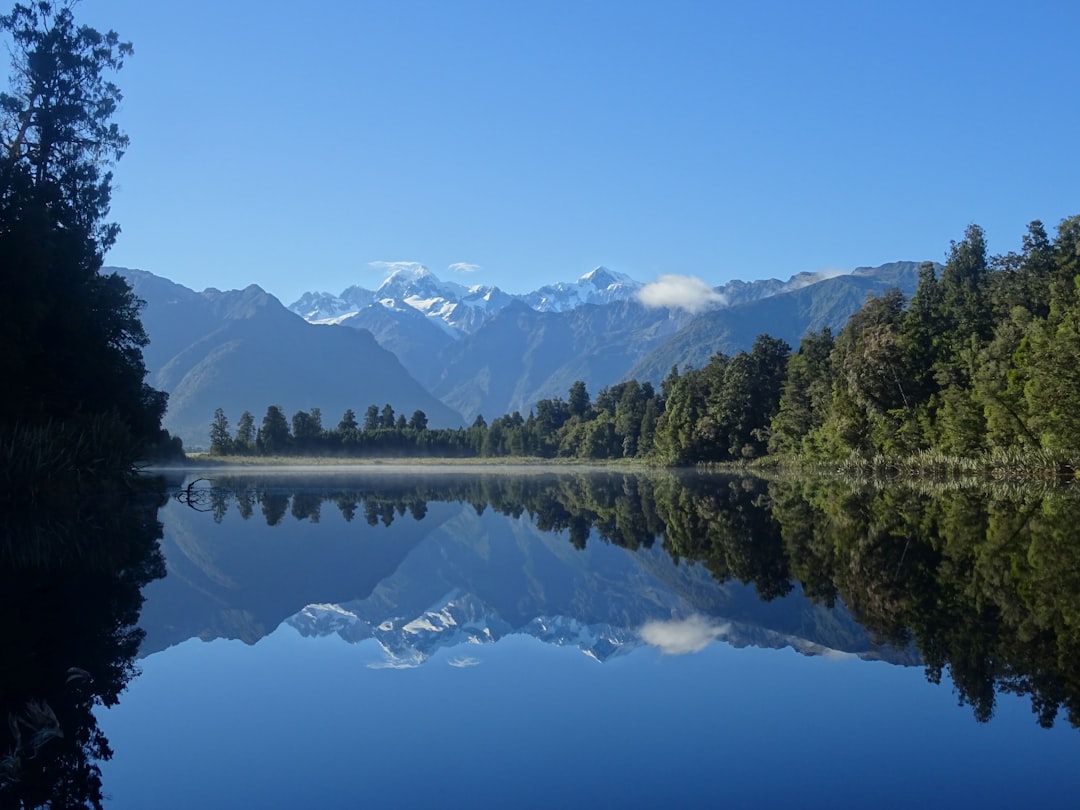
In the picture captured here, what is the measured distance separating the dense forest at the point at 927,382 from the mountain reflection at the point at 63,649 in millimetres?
43846

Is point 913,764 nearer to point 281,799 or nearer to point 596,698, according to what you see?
point 596,698

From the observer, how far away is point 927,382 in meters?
67.4

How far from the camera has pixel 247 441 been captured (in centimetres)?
14388

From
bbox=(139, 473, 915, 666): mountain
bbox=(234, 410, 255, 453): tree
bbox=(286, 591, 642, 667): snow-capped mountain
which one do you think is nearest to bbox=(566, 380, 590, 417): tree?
bbox=(234, 410, 255, 453): tree

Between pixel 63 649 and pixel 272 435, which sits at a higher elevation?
pixel 272 435

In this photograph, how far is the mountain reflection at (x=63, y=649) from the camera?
6.39 meters

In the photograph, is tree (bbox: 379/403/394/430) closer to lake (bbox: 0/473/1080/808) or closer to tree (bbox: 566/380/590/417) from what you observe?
tree (bbox: 566/380/590/417)

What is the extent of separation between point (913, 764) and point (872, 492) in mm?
36264

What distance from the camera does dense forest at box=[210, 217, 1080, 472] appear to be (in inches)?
1933

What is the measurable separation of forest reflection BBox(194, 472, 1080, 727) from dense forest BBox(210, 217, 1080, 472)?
13.3 metres

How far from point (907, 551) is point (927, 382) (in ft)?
178

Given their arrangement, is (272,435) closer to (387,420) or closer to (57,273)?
(387,420)

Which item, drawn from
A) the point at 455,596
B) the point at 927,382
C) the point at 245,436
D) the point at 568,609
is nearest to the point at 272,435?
the point at 245,436

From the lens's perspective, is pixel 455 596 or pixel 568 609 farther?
pixel 455 596
